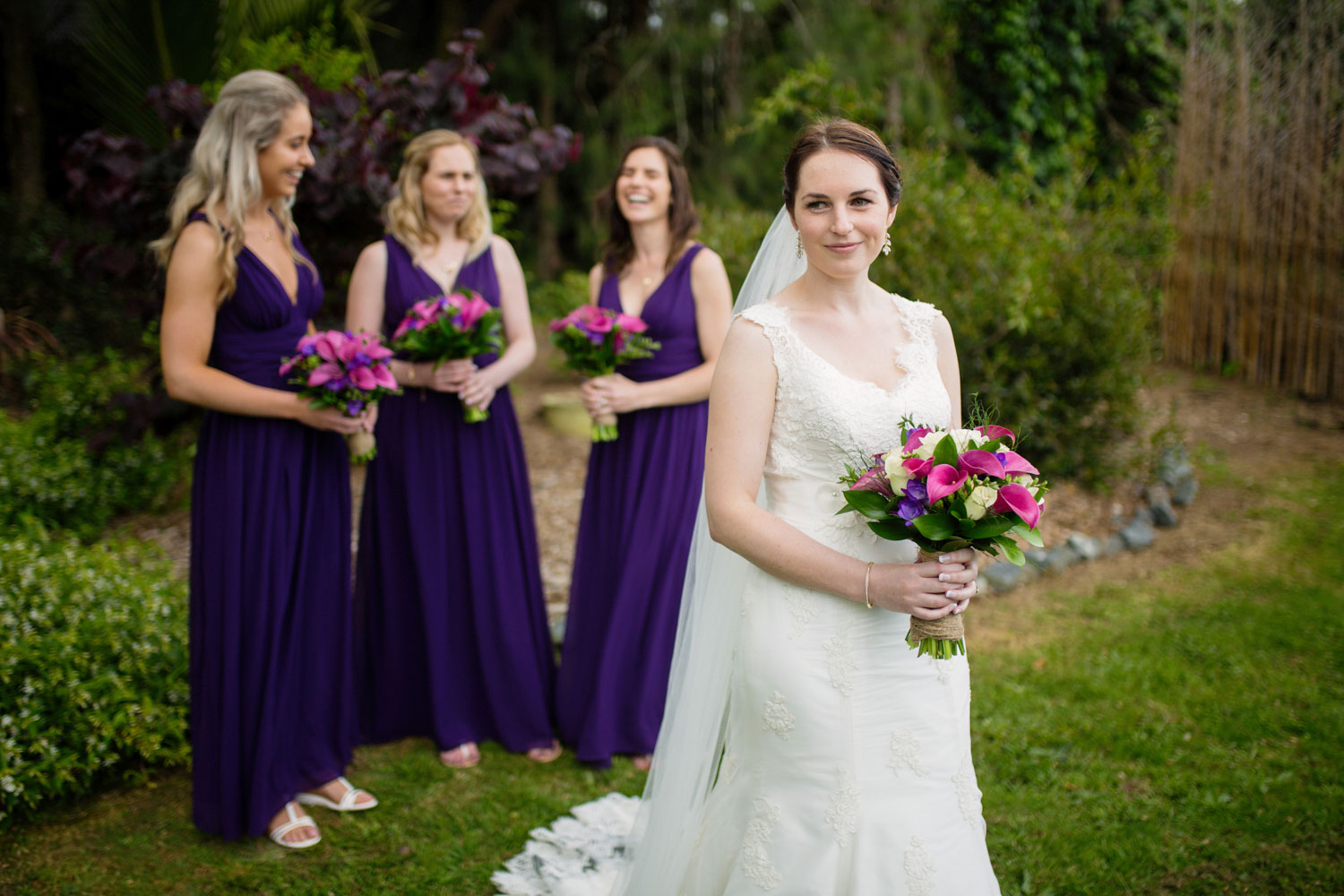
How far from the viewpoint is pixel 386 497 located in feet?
14.0

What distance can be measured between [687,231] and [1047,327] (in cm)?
380

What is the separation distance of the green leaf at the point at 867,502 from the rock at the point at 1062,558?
465 centimetres

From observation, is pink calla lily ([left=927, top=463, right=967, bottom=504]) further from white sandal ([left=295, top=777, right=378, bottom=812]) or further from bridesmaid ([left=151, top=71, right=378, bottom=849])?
white sandal ([left=295, top=777, right=378, bottom=812])

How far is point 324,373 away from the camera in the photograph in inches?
135

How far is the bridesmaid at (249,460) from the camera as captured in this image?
3.38 metres

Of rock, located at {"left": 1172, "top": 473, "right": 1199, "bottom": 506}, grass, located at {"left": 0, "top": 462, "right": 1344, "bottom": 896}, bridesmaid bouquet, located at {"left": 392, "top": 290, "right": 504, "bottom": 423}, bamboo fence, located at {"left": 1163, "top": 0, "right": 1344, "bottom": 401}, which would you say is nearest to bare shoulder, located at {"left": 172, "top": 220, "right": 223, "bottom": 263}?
bridesmaid bouquet, located at {"left": 392, "top": 290, "right": 504, "bottom": 423}

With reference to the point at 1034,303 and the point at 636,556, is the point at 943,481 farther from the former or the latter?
the point at 1034,303

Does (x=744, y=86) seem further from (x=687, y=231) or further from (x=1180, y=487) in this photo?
(x=687, y=231)

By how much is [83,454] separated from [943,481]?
246 inches

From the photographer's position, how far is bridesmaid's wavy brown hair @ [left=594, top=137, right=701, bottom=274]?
4.37 metres

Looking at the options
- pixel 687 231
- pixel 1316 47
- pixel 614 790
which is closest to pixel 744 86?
pixel 1316 47

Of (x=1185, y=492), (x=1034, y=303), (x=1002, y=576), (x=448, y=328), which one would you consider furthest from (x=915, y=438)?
(x=1185, y=492)

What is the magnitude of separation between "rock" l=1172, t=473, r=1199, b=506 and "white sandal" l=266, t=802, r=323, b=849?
6.56m

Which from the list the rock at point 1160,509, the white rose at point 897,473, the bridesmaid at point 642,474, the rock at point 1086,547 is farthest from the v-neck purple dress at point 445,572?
the rock at point 1160,509
